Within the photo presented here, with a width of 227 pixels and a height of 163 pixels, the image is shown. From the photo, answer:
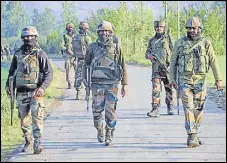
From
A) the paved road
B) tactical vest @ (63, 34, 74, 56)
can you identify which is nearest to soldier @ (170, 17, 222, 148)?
the paved road

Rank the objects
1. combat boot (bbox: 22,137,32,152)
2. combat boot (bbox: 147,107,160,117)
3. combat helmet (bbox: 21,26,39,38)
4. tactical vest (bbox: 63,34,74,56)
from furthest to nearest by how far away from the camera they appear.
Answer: tactical vest (bbox: 63,34,74,56) < combat boot (bbox: 147,107,160,117) < combat boot (bbox: 22,137,32,152) < combat helmet (bbox: 21,26,39,38)

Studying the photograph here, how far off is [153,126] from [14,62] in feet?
11.4

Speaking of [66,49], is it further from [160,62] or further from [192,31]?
[192,31]

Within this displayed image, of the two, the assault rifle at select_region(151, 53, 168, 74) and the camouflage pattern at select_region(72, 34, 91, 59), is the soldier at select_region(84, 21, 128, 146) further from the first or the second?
the camouflage pattern at select_region(72, 34, 91, 59)

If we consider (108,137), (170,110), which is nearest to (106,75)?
(108,137)

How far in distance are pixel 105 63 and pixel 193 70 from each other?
4.60ft

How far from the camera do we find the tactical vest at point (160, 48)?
40.7 feet

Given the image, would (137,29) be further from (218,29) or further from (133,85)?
(133,85)

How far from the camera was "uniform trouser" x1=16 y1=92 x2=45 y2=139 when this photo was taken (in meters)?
9.12

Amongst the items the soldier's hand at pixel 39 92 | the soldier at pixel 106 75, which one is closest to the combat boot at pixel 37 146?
the soldier's hand at pixel 39 92

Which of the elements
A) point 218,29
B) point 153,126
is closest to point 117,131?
point 153,126

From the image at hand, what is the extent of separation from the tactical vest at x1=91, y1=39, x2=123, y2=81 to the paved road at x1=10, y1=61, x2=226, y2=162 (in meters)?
1.14

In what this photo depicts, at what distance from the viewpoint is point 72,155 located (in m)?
9.01

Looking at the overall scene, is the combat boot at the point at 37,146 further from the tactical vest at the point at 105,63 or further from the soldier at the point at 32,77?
the tactical vest at the point at 105,63
